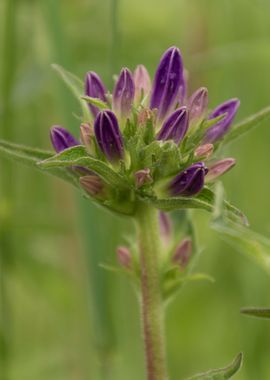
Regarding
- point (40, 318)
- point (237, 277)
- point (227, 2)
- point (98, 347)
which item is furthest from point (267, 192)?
point (98, 347)

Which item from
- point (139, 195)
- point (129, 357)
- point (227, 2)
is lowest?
point (129, 357)

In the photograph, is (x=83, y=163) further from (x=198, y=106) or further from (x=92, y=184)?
(x=198, y=106)

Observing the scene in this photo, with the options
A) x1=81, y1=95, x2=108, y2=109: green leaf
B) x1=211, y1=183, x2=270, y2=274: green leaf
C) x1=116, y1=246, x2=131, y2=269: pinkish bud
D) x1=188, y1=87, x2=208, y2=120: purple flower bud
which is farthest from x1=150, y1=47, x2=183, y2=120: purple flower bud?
x1=211, y1=183, x2=270, y2=274: green leaf

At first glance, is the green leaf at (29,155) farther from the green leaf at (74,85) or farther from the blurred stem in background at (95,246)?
the blurred stem in background at (95,246)

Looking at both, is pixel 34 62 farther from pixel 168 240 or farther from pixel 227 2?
pixel 168 240

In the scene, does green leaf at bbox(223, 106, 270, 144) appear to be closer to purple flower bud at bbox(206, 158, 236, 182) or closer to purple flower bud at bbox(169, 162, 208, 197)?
purple flower bud at bbox(206, 158, 236, 182)
